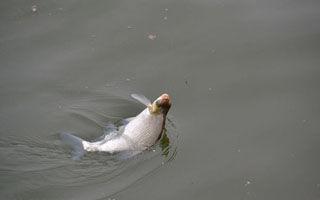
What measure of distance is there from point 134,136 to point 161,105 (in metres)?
0.50

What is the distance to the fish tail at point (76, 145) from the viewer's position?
6719 mm

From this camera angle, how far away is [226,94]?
7.81 metres

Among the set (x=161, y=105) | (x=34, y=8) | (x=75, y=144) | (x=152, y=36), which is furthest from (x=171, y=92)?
(x=34, y=8)

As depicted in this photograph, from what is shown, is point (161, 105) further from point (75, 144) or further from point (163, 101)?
point (75, 144)

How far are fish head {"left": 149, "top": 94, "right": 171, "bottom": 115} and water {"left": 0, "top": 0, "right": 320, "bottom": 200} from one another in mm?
528

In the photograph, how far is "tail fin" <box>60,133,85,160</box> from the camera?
265 inches

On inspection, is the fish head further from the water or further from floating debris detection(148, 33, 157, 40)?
floating debris detection(148, 33, 157, 40)

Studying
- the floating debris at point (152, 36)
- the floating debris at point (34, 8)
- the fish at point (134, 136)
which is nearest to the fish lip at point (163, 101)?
the fish at point (134, 136)

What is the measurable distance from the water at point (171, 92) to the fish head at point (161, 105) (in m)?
0.53

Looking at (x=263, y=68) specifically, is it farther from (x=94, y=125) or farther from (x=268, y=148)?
(x=94, y=125)

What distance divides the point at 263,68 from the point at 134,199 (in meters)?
3.04

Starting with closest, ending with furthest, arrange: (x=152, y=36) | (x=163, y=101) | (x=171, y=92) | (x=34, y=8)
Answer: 1. (x=163, y=101)
2. (x=171, y=92)
3. (x=152, y=36)
4. (x=34, y=8)

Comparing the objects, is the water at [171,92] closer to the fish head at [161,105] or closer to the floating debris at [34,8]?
the floating debris at [34,8]

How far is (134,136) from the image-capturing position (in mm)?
6766
